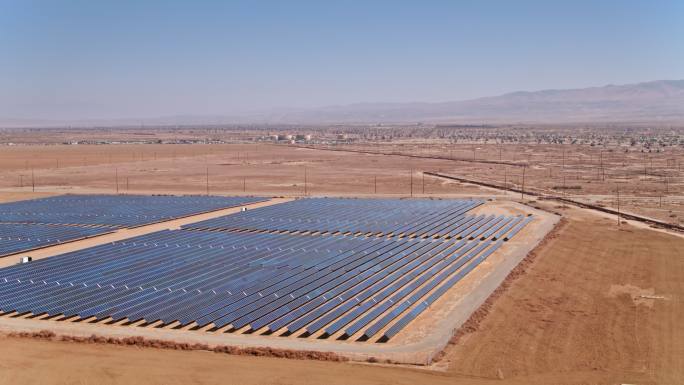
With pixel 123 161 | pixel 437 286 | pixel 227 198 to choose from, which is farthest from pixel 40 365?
pixel 123 161

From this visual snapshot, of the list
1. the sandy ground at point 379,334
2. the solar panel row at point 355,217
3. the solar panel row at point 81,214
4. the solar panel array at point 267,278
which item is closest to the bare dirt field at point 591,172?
the solar panel row at point 355,217

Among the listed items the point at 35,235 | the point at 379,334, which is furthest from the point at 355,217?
the point at 379,334

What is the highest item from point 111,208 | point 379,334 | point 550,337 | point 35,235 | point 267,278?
point 111,208

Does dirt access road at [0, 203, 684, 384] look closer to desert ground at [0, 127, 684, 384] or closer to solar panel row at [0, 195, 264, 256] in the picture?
→ desert ground at [0, 127, 684, 384]

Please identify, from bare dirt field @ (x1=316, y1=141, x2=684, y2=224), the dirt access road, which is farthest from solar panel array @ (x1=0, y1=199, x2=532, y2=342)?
bare dirt field @ (x1=316, y1=141, x2=684, y2=224)

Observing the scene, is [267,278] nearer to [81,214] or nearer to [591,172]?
[81,214]

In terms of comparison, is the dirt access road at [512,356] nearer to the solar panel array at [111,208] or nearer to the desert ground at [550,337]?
the desert ground at [550,337]
